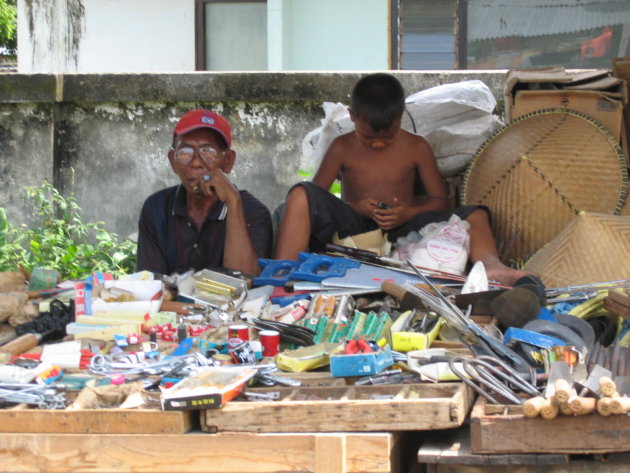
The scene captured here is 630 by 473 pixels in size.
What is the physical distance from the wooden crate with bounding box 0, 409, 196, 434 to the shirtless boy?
6.52 ft

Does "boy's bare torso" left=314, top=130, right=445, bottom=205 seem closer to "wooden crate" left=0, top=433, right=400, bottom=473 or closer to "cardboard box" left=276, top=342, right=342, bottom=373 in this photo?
"cardboard box" left=276, top=342, right=342, bottom=373

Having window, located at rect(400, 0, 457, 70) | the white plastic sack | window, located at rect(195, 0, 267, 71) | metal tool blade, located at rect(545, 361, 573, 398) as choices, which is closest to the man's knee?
the white plastic sack

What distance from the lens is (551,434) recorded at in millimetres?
2365

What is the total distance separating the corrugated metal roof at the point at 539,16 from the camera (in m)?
7.32

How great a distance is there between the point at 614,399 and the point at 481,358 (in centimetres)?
56

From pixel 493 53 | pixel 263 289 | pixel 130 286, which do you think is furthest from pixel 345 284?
pixel 493 53

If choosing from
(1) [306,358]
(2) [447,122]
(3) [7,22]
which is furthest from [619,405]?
(3) [7,22]

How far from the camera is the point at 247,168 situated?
6191mm

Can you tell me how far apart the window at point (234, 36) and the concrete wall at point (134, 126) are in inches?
75.6

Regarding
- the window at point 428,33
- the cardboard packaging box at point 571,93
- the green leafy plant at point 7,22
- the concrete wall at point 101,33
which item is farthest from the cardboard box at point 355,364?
the green leafy plant at point 7,22

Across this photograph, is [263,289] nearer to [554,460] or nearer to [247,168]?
[554,460]

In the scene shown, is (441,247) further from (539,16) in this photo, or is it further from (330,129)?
(539,16)

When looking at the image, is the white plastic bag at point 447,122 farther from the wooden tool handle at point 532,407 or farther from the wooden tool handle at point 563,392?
the wooden tool handle at point 532,407

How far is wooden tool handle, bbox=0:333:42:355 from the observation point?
328 centimetres
